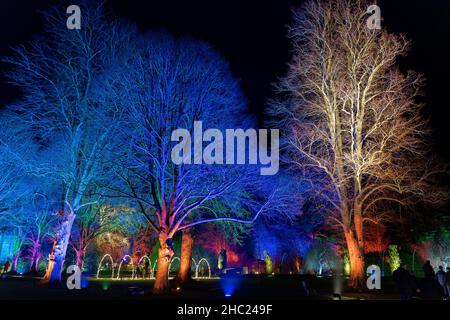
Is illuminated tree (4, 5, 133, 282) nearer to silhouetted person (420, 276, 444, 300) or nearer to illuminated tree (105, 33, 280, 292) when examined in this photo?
illuminated tree (105, 33, 280, 292)

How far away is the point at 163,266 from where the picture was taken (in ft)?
59.3

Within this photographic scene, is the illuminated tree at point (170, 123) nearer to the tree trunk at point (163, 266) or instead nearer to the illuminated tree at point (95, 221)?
the tree trunk at point (163, 266)

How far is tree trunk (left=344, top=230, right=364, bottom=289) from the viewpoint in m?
21.2

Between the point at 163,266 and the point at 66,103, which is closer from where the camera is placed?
the point at 163,266

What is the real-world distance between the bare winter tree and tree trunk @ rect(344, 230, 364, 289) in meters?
0.05

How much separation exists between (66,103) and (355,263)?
1887 cm

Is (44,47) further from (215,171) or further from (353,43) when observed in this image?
(353,43)

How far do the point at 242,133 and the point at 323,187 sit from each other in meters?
5.96

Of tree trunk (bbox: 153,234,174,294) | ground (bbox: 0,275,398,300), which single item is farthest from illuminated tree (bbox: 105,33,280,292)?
ground (bbox: 0,275,398,300)

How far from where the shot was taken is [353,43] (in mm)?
22234

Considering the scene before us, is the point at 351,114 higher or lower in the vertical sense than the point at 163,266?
higher

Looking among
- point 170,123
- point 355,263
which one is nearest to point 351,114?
point 355,263

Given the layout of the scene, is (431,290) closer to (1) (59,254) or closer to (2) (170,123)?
(2) (170,123)
